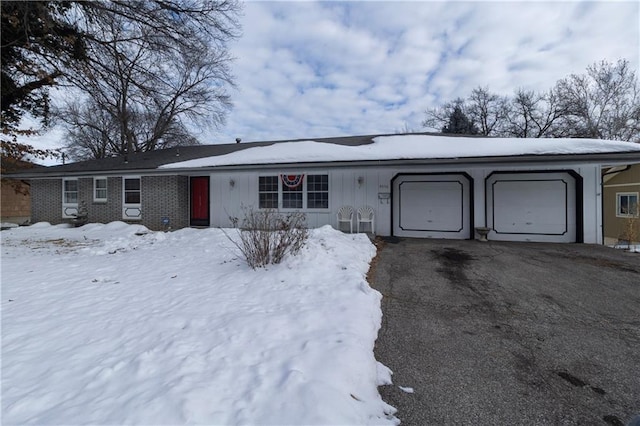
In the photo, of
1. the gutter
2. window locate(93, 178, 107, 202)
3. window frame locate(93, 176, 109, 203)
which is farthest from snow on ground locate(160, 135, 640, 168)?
window locate(93, 178, 107, 202)

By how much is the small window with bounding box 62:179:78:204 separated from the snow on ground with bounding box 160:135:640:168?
17.0 ft

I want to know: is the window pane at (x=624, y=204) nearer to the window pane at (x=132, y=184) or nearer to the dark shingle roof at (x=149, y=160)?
the dark shingle roof at (x=149, y=160)

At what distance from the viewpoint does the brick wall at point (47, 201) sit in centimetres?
1442

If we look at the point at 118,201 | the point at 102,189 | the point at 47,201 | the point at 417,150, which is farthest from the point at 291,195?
the point at 47,201

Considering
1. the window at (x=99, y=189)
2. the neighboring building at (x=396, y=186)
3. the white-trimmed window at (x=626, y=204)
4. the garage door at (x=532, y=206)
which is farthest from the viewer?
the white-trimmed window at (x=626, y=204)

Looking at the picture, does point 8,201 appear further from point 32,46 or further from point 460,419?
point 460,419

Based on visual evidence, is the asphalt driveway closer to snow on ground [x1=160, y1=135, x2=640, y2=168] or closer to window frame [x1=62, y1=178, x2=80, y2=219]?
snow on ground [x1=160, y1=135, x2=640, y2=168]

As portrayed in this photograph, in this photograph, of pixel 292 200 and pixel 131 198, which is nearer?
pixel 292 200

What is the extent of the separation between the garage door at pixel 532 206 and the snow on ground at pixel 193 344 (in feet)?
20.4

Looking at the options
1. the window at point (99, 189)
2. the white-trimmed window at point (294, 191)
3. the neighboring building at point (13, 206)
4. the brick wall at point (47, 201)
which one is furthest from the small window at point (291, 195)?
the neighboring building at point (13, 206)

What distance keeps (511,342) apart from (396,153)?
25.8ft

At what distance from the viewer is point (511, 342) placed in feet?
10.8

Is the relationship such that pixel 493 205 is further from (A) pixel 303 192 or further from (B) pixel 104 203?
(B) pixel 104 203

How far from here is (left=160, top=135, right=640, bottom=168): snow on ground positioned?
8.81 metres
